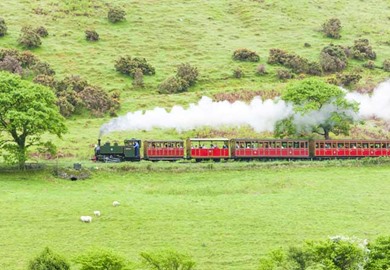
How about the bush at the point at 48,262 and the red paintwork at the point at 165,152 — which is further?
the red paintwork at the point at 165,152

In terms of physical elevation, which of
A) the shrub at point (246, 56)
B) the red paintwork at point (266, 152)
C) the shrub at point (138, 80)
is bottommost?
the red paintwork at point (266, 152)

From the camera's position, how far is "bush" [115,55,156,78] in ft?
348

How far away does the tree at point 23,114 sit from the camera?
6242 centimetres

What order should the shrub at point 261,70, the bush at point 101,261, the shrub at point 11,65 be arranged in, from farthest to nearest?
1. the shrub at point 261,70
2. the shrub at point 11,65
3. the bush at point 101,261

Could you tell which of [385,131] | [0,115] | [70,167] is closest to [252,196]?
[70,167]

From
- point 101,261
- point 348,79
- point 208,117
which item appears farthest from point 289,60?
point 101,261

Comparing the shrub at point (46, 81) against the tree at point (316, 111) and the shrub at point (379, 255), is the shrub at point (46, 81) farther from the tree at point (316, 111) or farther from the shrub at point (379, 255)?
the shrub at point (379, 255)

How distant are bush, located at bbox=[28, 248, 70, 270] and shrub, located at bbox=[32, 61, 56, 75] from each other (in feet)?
222

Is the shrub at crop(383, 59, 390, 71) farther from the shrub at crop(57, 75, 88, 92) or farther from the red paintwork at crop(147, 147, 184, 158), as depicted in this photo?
the red paintwork at crop(147, 147, 184, 158)

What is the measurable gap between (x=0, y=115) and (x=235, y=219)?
25.8m

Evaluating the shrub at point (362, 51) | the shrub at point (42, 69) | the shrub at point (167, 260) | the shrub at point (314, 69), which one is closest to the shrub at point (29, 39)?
the shrub at point (42, 69)

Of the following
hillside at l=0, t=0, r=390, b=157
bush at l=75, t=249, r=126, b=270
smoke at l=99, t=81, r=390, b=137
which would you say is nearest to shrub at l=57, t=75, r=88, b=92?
hillside at l=0, t=0, r=390, b=157

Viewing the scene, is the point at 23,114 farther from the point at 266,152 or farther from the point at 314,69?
the point at 314,69

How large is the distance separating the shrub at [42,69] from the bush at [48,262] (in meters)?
67.6
